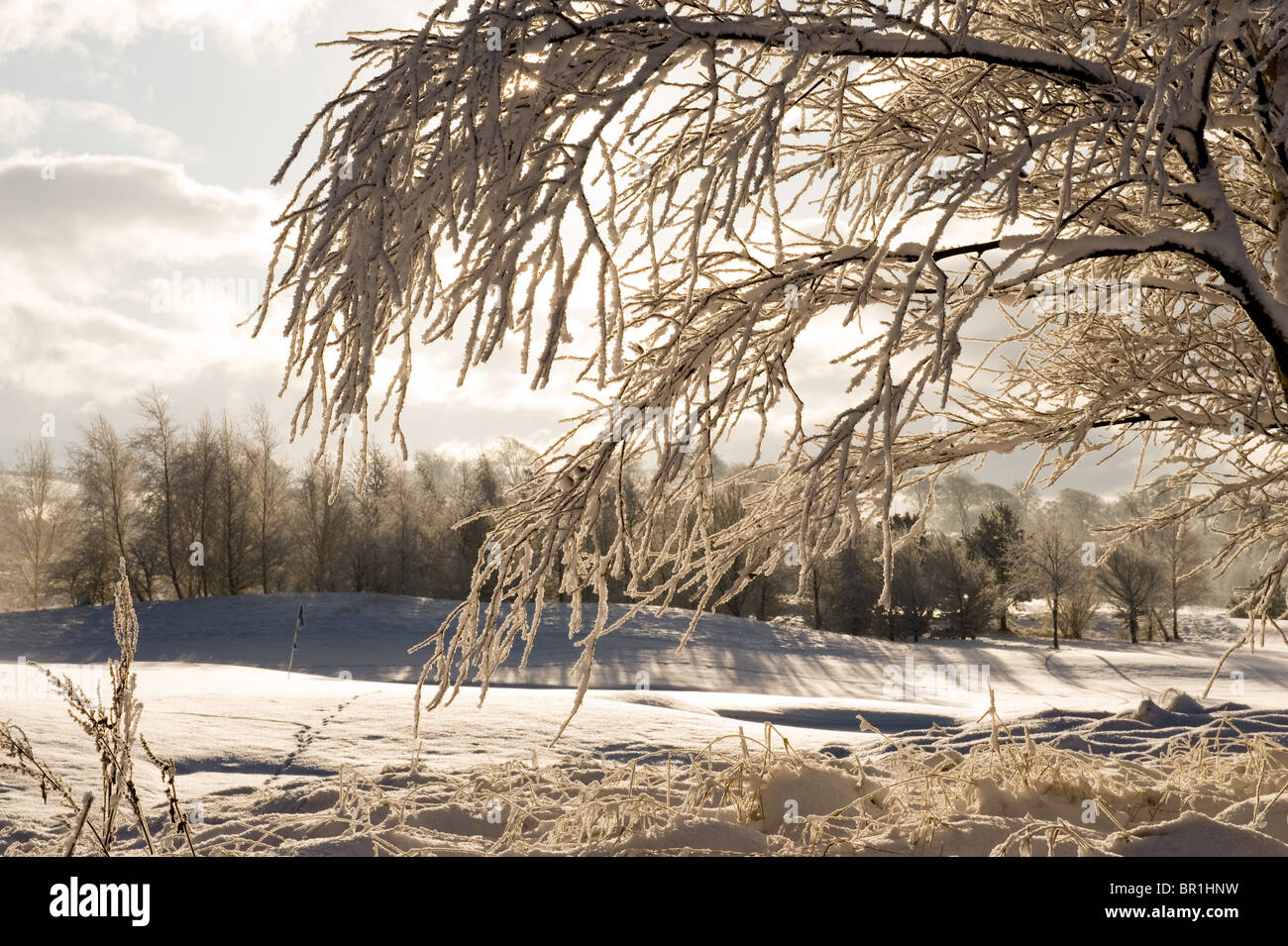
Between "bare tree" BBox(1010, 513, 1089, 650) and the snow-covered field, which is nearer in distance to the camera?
the snow-covered field

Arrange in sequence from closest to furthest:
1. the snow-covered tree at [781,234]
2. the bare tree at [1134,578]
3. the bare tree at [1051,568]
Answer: the snow-covered tree at [781,234], the bare tree at [1051,568], the bare tree at [1134,578]

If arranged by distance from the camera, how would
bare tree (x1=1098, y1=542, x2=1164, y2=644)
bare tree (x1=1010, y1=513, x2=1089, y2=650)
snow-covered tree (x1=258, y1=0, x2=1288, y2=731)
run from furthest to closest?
bare tree (x1=1098, y1=542, x2=1164, y2=644) → bare tree (x1=1010, y1=513, x2=1089, y2=650) → snow-covered tree (x1=258, y1=0, x2=1288, y2=731)

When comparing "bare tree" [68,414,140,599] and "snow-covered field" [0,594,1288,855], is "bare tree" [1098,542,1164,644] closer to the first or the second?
"snow-covered field" [0,594,1288,855]

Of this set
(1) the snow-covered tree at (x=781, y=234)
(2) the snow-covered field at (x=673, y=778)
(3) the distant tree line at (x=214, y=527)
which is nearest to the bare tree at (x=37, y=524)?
(3) the distant tree line at (x=214, y=527)

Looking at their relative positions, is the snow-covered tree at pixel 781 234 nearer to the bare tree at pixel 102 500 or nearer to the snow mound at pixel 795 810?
the snow mound at pixel 795 810

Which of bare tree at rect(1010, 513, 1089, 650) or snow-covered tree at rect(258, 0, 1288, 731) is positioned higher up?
snow-covered tree at rect(258, 0, 1288, 731)

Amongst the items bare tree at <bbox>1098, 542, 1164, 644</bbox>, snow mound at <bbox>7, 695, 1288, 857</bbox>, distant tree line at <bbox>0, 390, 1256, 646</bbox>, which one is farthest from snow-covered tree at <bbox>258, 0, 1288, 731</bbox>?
bare tree at <bbox>1098, 542, 1164, 644</bbox>

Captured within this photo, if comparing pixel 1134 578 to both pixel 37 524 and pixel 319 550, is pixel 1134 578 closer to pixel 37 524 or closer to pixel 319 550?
pixel 319 550

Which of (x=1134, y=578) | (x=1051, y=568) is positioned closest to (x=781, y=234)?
(x=1051, y=568)

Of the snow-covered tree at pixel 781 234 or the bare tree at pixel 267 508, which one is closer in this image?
the snow-covered tree at pixel 781 234

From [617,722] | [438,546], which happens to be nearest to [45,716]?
[617,722]

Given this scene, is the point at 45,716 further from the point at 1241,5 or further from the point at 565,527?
the point at 1241,5

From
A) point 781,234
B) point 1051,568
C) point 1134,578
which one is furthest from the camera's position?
point 1134,578
